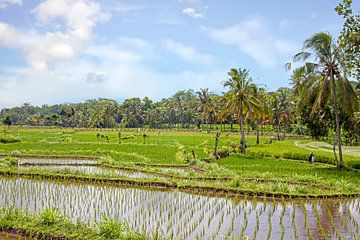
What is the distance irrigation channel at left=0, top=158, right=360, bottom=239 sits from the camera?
837cm

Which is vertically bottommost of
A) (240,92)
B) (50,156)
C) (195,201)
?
(195,201)

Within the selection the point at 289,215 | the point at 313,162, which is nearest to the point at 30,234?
the point at 289,215

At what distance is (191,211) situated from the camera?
10078mm

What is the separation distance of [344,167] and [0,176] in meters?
17.0

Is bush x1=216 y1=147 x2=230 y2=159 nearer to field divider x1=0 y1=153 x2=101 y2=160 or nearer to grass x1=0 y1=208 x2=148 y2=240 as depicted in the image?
field divider x1=0 y1=153 x2=101 y2=160

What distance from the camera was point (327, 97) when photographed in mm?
20500

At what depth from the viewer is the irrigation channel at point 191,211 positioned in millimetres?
8367

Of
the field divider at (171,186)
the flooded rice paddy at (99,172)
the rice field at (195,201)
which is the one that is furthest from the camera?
the flooded rice paddy at (99,172)

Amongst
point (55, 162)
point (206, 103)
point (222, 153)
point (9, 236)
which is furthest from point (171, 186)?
point (206, 103)

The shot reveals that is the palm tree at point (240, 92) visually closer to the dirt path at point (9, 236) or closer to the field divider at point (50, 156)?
the field divider at point (50, 156)

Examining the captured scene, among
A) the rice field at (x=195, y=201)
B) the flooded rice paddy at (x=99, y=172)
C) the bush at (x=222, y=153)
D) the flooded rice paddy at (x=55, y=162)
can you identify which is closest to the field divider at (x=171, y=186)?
the rice field at (x=195, y=201)

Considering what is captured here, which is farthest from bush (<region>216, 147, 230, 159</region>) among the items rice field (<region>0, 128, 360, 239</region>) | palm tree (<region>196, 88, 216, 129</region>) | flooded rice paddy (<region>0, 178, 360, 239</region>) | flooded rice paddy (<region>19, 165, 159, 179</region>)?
palm tree (<region>196, 88, 216, 129</region>)

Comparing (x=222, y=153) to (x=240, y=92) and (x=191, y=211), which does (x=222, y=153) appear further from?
(x=191, y=211)

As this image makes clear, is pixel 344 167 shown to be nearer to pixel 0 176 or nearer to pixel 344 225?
pixel 344 225
